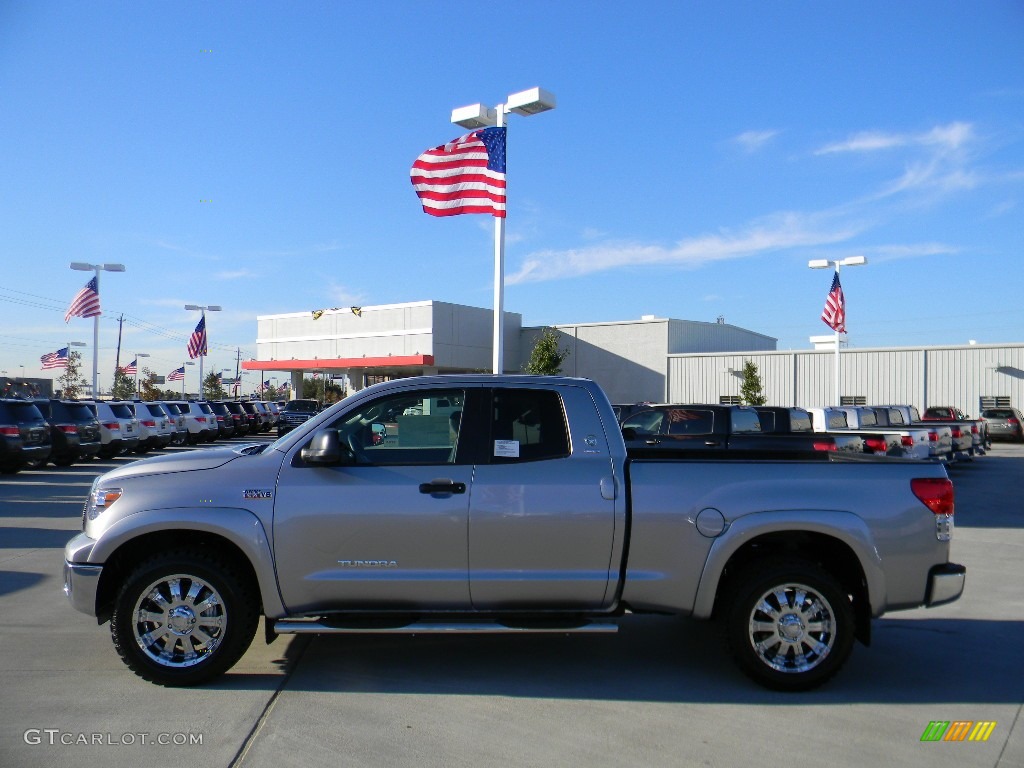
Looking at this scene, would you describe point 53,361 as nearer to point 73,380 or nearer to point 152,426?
point 152,426

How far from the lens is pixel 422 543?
17.4 feet

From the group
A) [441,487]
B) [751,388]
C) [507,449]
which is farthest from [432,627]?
[751,388]

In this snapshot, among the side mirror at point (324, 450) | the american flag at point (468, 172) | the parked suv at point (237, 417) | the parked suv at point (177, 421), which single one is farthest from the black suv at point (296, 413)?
the side mirror at point (324, 450)

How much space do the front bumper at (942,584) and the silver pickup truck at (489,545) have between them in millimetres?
12

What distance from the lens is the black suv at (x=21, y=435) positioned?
18.7 metres

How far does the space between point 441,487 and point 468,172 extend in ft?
33.3

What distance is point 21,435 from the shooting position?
18.9m

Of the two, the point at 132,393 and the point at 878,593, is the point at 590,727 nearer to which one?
the point at 878,593

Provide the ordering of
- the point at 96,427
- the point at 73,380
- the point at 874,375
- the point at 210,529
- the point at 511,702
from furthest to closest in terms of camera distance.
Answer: the point at 73,380 < the point at 874,375 < the point at 96,427 < the point at 210,529 < the point at 511,702

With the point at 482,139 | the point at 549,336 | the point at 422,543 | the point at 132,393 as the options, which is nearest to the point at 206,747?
the point at 422,543

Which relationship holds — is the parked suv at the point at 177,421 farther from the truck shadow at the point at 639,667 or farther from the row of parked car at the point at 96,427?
the truck shadow at the point at 639,667

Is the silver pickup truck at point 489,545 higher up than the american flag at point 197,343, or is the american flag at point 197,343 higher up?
the american flag at point 197,343

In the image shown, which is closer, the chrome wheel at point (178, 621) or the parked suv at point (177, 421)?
the chrome wheel at point (178, 621)

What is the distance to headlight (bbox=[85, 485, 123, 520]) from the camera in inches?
214
